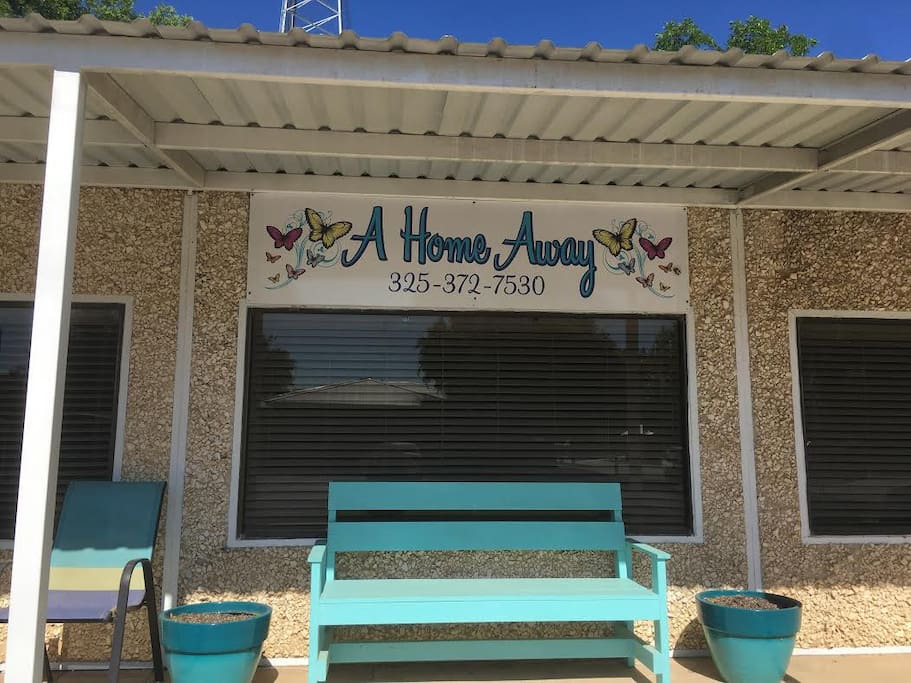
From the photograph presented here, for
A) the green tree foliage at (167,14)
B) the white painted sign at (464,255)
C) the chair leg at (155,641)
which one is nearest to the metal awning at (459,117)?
the white painted sign at (464,255)

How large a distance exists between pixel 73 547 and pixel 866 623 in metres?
4.37

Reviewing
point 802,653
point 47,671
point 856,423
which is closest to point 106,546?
point 47,671

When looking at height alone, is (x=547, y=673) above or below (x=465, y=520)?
below

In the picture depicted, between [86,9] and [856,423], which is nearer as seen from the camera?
[856,423]

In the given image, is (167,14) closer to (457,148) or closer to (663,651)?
(457,148)

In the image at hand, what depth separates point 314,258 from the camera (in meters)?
4.45

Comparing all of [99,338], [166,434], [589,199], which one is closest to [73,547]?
[166,434]

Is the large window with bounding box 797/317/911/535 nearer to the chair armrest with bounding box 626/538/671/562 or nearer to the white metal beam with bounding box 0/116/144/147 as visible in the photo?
the chair armrest with bounding box 626/538/671/562

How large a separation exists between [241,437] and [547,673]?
2.08 m

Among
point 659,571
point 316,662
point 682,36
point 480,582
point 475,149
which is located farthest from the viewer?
point 682,36

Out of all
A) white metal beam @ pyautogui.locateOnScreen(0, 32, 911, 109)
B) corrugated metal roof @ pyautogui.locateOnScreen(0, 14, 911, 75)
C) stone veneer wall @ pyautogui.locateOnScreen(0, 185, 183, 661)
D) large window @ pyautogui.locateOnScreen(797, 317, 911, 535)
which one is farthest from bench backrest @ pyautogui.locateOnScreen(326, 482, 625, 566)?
corrugated metal roof @ pyautogui.locateOnScreen(0, 14, 911, 75)

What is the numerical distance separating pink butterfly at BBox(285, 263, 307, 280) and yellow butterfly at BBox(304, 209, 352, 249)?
194 mm

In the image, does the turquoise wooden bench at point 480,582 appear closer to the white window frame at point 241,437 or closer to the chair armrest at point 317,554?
the chair armrest at point 317,554

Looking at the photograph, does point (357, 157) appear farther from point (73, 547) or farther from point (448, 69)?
point (73, 547)
